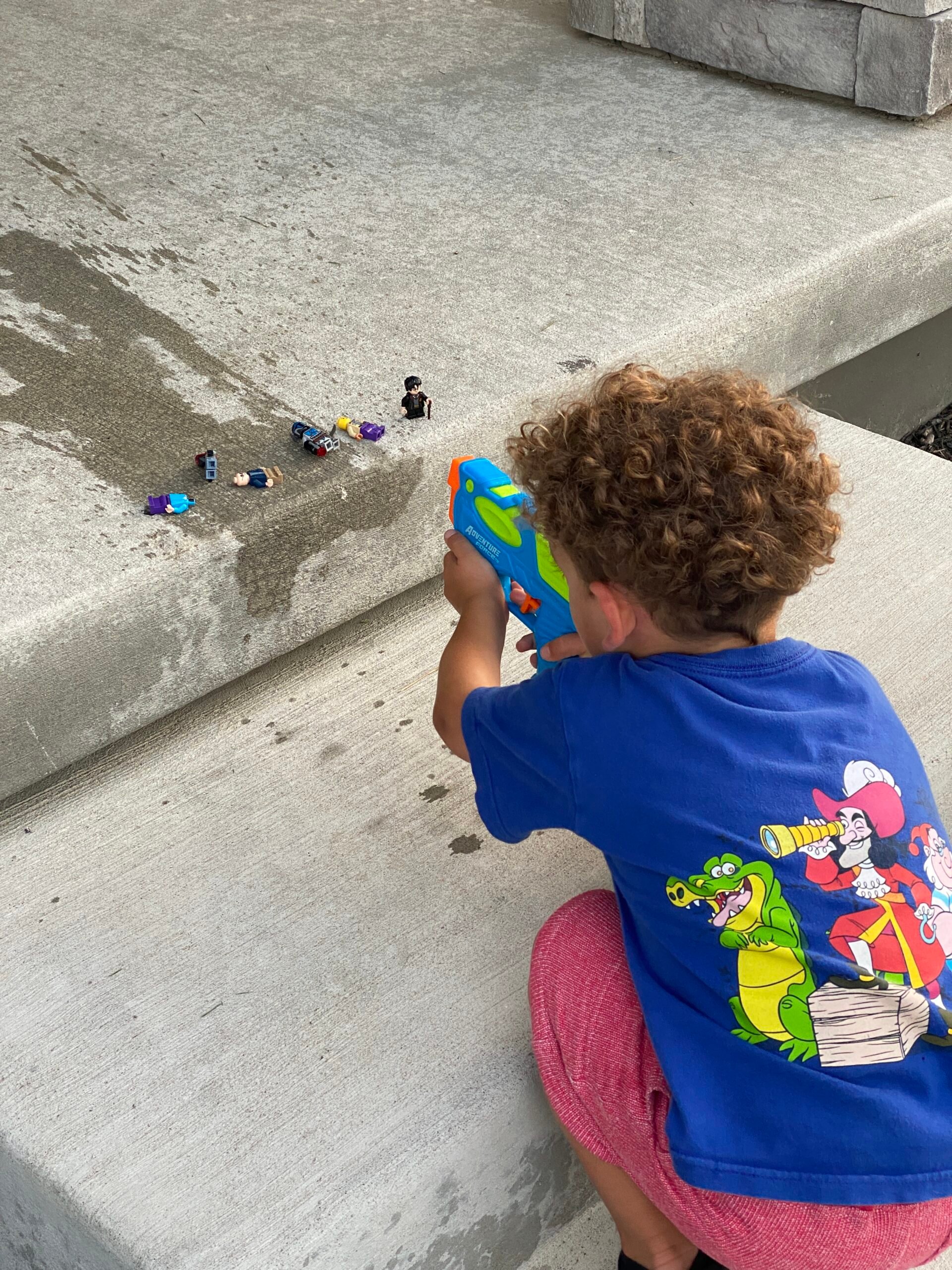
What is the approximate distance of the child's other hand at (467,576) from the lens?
167cm

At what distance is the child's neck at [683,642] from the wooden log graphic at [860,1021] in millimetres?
352

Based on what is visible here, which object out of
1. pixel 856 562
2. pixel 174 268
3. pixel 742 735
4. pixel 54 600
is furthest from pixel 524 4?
pixel 742 735

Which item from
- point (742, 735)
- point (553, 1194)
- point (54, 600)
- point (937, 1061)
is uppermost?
point (742, 735)

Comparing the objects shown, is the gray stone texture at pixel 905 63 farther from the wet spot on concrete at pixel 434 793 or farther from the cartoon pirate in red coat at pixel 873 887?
the cartoon pirate in red coat at pixel 873 887

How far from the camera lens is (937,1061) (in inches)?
48.5

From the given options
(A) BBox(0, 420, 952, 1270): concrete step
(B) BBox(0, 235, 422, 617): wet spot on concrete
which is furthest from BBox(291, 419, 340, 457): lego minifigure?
(A) BBox(0, 420, 952, 1270): concrete step

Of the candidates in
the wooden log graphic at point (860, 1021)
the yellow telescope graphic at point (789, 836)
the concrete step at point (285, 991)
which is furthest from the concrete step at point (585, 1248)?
the yellow telescope graphic at point (789, 836)

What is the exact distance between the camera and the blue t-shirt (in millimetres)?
1201

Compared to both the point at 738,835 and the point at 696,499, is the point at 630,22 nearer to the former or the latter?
the point at 696,499

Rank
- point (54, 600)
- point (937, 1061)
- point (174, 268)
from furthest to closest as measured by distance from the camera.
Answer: point (174, 268), point (54, 600), point (937, 1061)

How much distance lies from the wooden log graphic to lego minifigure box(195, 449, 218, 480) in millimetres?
1187

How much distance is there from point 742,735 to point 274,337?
4.62 feet

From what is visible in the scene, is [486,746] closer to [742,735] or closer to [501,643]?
[501,643]

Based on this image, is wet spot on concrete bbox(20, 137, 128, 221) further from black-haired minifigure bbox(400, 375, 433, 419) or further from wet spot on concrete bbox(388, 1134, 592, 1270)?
wet spot on concrete bbox(388, 1134, 592, 1270)
